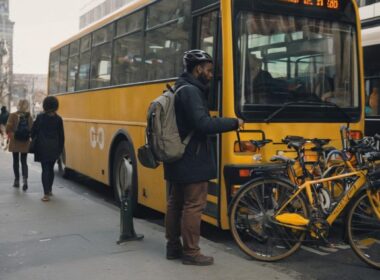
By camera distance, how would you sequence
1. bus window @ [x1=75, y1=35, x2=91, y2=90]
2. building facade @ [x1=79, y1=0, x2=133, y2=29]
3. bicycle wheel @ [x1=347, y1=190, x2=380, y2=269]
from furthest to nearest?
building facade @ [x1=79, y1=0, x2=133, y2=29], bus window @ [x1=75, y1=35, x2=91, y2=90], bicycle wheel @ [x1=347, y1=190, x2=380, y2=269]

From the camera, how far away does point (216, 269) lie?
502 cm

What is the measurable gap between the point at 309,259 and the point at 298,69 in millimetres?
2043

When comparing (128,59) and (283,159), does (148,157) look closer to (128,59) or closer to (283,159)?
(283,159)

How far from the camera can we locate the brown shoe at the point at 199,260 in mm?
5098

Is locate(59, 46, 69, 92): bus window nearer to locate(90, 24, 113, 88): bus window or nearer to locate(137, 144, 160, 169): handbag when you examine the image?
locate(90, 24, 113, 88): bus window

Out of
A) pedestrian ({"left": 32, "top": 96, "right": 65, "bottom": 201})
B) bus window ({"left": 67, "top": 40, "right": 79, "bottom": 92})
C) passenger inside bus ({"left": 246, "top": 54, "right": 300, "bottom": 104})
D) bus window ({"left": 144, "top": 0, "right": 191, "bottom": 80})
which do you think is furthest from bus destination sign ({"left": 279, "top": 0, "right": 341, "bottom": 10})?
bus window ({"left": 67, "top": 40, "right": 79, "bottom": 92})

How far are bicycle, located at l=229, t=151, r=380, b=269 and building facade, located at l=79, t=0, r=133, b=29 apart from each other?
2718 inches

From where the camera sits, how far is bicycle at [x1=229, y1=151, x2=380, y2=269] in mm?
5051

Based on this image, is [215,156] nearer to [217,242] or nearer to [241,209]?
[241,209]

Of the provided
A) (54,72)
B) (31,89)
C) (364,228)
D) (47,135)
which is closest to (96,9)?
(31,89)

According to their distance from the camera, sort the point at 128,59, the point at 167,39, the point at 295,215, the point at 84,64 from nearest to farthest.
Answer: the point at 295,215, the point at 167,39, the point at 128,59, the point at 84,64

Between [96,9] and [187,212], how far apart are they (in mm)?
82575

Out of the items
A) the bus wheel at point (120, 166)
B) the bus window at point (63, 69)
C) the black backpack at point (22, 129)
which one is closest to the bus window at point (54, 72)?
the bus window at point (63, 69)

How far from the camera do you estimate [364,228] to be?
511cm
